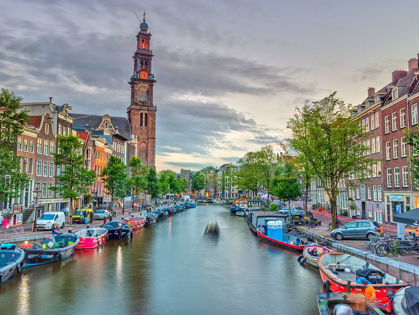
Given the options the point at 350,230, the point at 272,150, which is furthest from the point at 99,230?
the point at 272,150

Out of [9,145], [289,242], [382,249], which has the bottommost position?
[289,242]

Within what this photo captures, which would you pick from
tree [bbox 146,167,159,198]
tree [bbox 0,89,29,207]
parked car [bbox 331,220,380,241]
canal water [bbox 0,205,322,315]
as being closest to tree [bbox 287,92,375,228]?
parked car [bbox 331,220,380,241]

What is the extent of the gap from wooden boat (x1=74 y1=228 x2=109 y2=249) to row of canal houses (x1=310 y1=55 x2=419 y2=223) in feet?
97.3

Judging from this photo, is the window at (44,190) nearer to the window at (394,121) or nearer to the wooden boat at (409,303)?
the window at (394,121)

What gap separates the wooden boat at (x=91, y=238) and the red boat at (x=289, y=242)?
61.9ft

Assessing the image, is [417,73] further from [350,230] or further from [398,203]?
[350,230]

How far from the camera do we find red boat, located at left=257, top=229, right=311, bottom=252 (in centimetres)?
3538

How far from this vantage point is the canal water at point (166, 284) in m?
19.5

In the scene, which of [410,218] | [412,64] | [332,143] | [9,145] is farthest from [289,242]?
[412,64]

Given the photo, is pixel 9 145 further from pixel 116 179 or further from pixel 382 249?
pixel 382 249

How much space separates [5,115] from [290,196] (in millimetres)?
49498

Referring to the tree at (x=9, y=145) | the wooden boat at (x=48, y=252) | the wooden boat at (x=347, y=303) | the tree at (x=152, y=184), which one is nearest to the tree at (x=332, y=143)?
the wooden boat at (x=347, y=303)

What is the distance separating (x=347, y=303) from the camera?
15750 millimetres

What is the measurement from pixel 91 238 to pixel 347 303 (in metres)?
28.7
